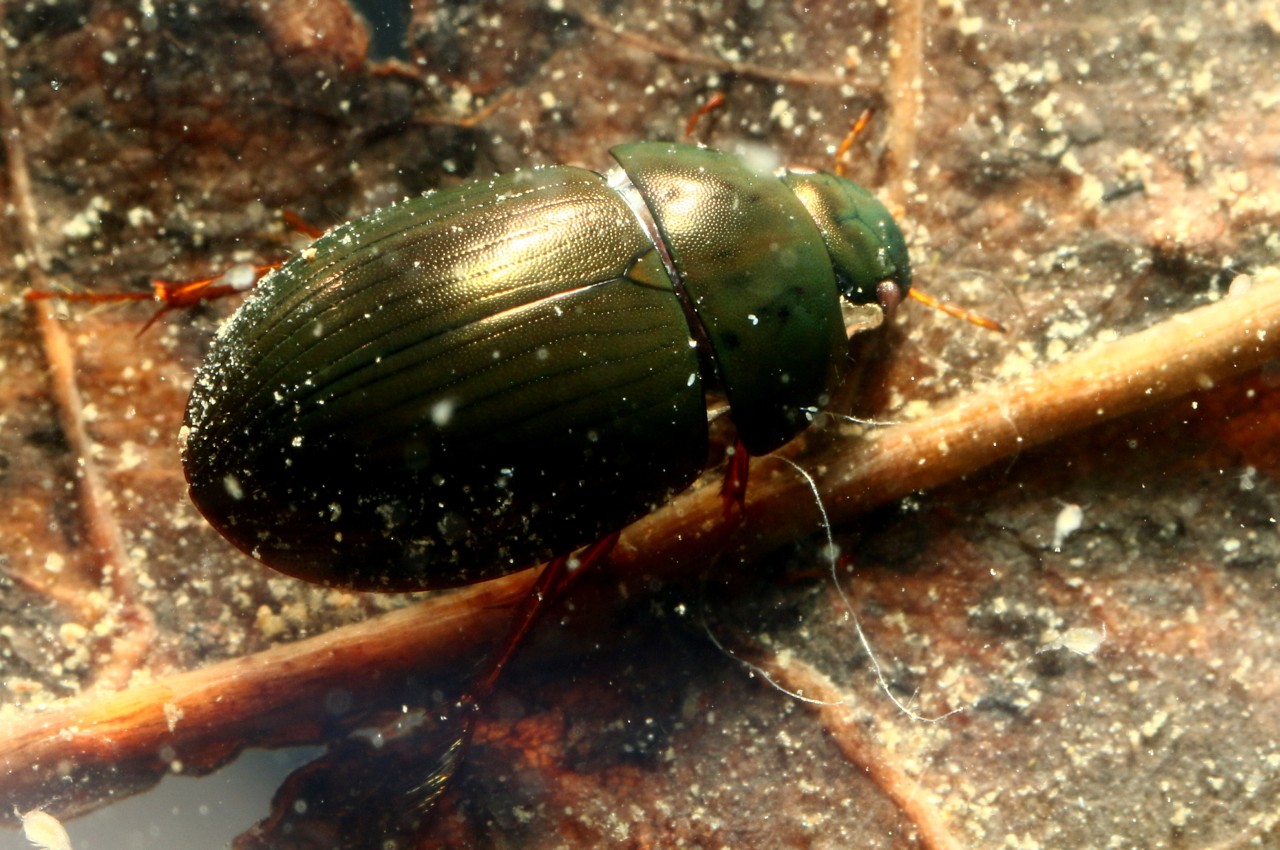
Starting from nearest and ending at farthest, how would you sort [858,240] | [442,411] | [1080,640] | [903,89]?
[442,411], [858,240], [1080,640], [903,89]

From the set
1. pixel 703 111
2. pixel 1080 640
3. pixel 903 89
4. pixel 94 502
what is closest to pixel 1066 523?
pixel 1080 640

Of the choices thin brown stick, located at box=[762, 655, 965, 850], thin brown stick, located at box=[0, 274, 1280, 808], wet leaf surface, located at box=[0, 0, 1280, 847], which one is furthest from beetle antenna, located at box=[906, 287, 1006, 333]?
thin brown stick, located at box=[762, 655, 965, 850]

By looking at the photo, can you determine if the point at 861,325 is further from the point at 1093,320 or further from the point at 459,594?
the point at 459,594

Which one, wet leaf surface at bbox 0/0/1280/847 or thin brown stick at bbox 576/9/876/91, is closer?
wet leaf surface at bbox 0/0/1280/847

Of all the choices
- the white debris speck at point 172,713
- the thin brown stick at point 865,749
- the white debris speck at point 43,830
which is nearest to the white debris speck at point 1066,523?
the thin brown stick at point 865,749

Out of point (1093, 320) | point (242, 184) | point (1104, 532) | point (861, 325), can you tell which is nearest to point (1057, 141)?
point (1093, 320)

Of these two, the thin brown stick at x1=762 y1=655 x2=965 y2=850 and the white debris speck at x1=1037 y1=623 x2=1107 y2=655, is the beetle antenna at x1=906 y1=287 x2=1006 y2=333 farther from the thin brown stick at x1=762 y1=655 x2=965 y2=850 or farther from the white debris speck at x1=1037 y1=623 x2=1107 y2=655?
the thin brown stick at x1=762 y1=655 x2=965 y2=850

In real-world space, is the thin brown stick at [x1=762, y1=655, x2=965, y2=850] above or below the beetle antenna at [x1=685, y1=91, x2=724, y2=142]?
below

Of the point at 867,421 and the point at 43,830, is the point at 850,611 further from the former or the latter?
the point at 43,830
